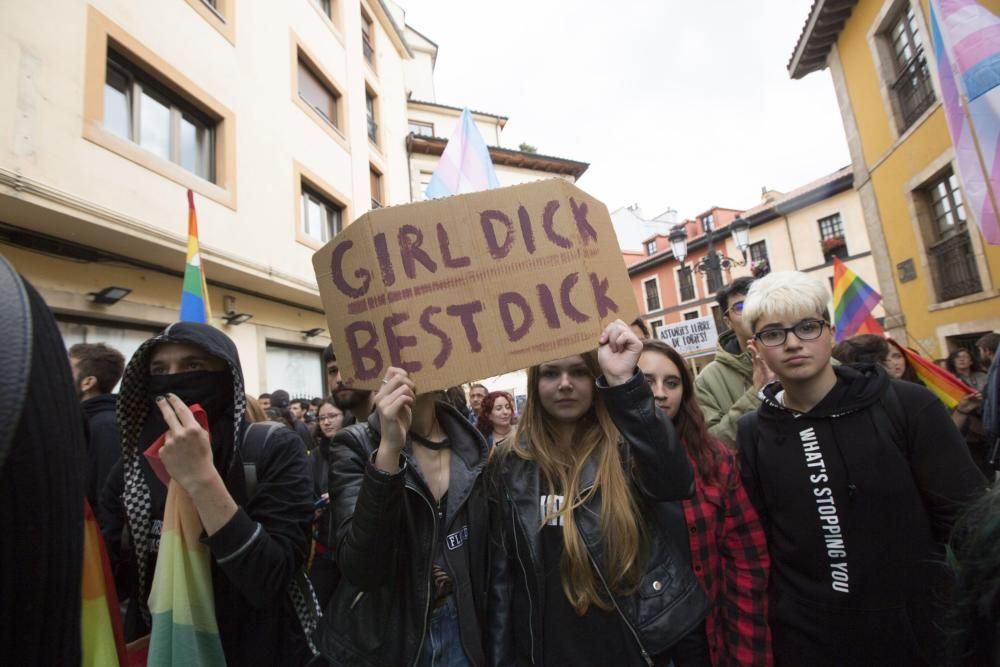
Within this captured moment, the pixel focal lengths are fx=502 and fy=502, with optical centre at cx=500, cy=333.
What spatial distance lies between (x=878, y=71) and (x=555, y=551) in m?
11.5

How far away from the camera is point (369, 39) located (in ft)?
48.6

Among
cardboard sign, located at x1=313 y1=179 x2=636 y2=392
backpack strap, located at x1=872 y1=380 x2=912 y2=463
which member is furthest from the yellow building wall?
cardboard sign, located at x1=313 y1=179 x2=636 y2=392

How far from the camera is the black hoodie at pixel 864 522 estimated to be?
62.4 inches

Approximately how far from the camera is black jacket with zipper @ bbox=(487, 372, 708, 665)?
1556 millimetres

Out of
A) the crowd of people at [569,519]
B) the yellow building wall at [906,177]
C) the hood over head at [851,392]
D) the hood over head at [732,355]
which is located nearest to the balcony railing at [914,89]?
the yellow building wall at [906,177]

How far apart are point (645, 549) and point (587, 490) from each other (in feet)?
0.86

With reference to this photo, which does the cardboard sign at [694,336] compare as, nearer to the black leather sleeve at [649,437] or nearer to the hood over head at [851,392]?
the hood over head at [851,392]

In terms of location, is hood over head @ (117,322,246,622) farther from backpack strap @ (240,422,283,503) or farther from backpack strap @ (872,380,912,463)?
backpack strap @ (872,380,912,463)

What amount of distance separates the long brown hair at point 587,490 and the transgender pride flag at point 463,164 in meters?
5.38

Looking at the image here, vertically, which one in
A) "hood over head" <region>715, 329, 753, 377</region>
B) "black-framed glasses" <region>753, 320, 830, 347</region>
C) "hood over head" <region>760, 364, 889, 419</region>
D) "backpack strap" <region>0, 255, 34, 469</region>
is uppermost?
"backpack strap" <region>0, 255, 34, 469</region>

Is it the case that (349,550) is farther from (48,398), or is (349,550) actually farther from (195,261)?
(195,261)

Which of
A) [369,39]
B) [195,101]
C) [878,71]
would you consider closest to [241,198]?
[195,101]

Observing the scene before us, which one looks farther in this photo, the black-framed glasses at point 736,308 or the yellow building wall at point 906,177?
the yellow building wall at point 906,177

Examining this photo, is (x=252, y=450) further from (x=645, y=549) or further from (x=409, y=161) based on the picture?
(x=409, y=161)
